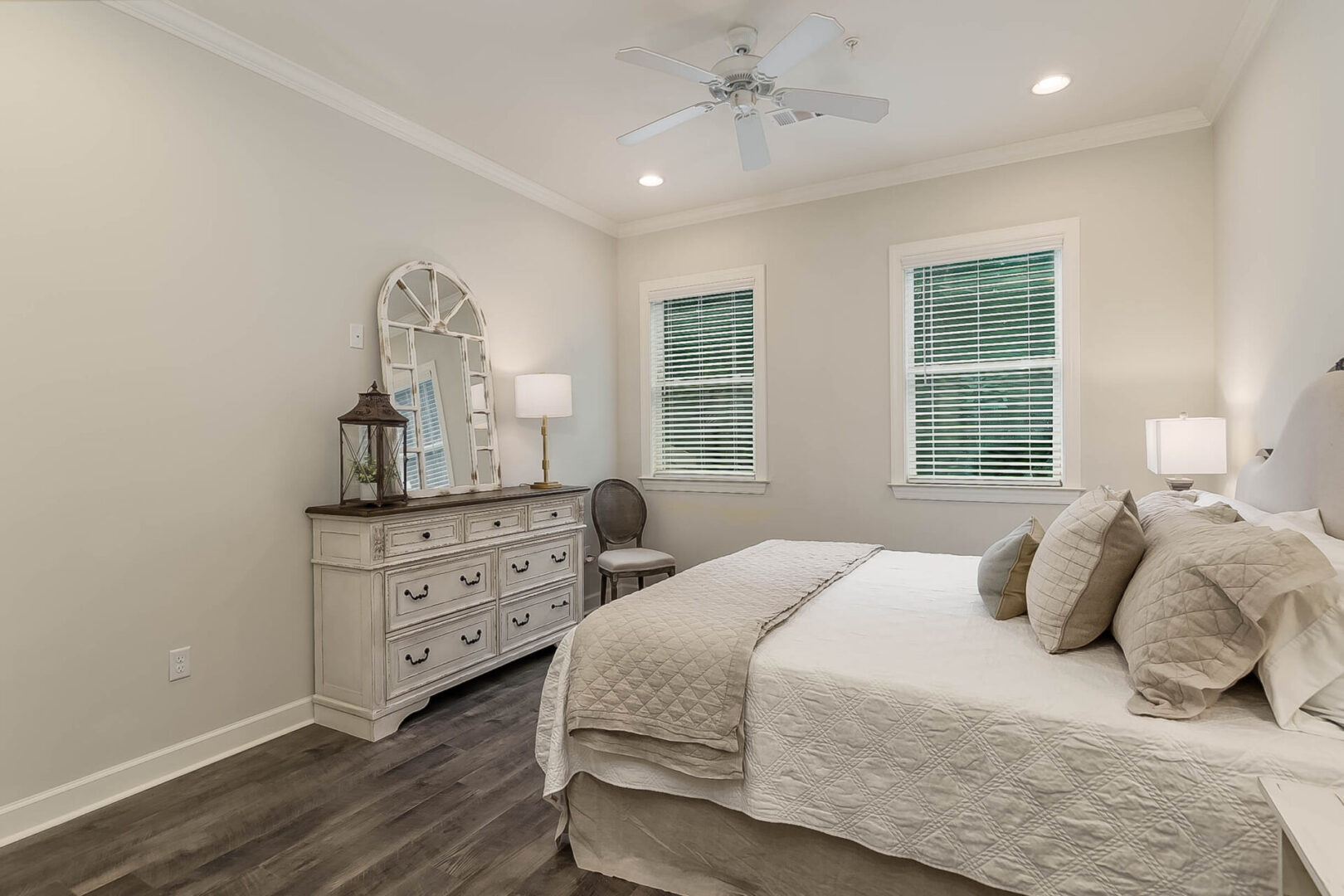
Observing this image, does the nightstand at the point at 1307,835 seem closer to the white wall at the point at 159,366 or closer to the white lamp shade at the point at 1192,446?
the white lamp shade at the point at 1192,446

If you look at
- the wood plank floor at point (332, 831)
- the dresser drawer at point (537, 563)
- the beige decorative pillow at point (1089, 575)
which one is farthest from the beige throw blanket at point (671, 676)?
the dresser drawer at point (537, 563)

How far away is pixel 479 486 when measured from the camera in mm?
3748

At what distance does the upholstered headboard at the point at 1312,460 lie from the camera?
175 centimetres

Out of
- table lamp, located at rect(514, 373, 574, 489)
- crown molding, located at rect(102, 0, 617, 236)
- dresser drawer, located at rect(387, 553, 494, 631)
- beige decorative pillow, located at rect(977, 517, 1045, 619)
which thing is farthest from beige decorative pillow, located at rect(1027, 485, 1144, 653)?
crown molding, located at rect(102, 0, 617, 236)

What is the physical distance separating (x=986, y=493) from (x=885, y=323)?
1183 mm

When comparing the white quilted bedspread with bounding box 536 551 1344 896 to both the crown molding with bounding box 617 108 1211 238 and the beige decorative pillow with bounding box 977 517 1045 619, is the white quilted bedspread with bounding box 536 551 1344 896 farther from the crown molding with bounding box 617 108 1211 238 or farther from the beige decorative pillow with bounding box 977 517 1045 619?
the crown molding with bounding box 617 108 1211 238

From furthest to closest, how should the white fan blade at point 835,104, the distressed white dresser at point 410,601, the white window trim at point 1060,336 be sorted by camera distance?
the white window trim at point 1060,336 → the distressed white dresser at point 410,601 → the white fan blade at point 835,104

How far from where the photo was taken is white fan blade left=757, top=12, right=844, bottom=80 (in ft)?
7.13

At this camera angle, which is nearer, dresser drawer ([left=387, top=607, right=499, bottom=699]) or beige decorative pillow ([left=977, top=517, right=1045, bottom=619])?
beige decorative pillow ([left=977, top=517, right=1045, bottom=619])

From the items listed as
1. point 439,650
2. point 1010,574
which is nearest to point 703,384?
point 439,650

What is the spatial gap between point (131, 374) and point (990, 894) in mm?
3065

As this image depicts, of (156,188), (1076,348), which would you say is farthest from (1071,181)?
(156,188)

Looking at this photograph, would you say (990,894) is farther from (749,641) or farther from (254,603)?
(254,603)

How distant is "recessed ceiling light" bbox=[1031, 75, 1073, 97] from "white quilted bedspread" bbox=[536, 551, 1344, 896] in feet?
8.48
